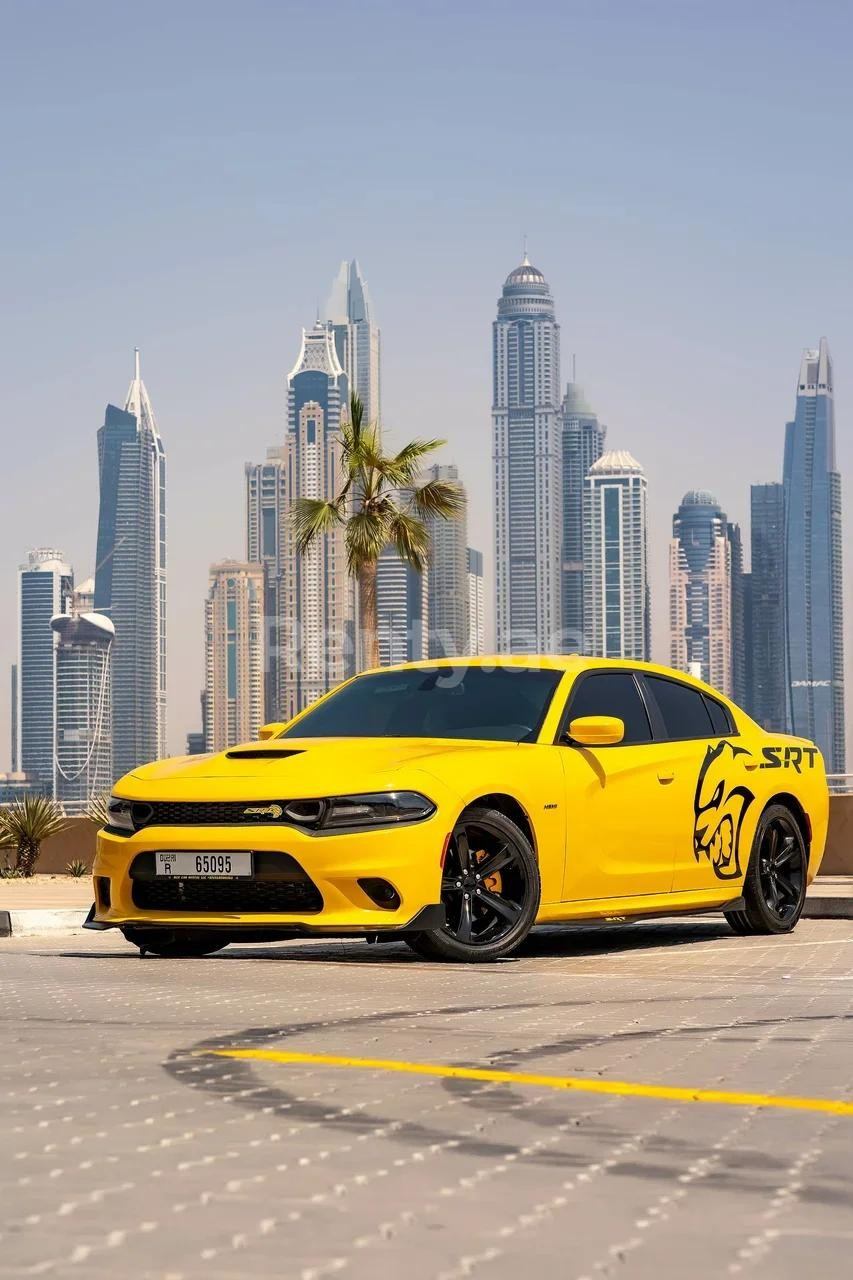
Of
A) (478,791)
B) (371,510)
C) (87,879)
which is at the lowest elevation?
(87,879)

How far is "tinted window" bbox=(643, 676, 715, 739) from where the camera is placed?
1045 cm

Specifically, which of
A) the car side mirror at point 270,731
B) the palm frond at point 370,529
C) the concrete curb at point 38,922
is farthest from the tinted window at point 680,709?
the palm frond at point 370,529

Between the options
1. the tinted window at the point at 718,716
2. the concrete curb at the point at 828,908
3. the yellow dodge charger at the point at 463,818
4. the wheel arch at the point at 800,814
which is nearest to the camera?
the yellow dodge charger at the point at 463,818

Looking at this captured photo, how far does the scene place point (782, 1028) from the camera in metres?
6.26

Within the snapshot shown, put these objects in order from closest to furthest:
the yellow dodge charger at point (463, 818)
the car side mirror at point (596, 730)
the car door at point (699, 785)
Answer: the yellow dodge charger at point (463, 818)
the car side mirror at point (596, 730)
the car door at point (699, 785)

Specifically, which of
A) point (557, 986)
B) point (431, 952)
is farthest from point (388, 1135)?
point (431, 952)

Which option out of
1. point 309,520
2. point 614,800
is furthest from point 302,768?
point 309,520

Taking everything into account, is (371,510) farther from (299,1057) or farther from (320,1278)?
(320,1278)

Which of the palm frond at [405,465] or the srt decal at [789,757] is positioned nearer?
the srt decal at [789,757]

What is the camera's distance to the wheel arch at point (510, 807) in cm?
884

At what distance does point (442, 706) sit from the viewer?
9.90 m

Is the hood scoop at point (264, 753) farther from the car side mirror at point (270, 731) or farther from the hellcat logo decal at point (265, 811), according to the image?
the car side mirror at point (270, 731)

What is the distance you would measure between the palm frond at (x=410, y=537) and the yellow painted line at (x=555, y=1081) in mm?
28237

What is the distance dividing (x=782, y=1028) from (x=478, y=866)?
2.67 metres
